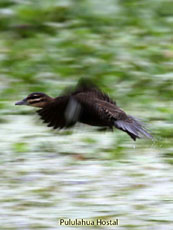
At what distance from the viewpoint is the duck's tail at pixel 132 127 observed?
247 inches

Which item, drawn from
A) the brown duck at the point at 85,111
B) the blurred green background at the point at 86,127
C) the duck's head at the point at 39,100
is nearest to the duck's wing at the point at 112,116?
the brown duck at the point at 85,111

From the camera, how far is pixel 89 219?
5285mm

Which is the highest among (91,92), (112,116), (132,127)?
(91,92)

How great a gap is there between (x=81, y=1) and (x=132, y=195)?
17.0 ft

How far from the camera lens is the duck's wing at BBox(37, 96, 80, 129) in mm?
5977

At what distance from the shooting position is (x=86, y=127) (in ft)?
24.1

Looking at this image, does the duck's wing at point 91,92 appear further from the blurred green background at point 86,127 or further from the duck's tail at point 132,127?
the blurred green background at point 86,127

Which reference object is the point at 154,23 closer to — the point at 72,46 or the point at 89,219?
the point at 72,46

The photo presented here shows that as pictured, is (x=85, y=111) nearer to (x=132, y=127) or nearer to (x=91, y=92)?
(x=91, y=92)

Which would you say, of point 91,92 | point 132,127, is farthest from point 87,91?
point 132,127

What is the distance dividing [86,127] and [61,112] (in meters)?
1.31

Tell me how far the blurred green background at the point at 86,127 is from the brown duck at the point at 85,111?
32 cm

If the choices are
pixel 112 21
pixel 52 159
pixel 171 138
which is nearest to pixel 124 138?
pixel 171 138

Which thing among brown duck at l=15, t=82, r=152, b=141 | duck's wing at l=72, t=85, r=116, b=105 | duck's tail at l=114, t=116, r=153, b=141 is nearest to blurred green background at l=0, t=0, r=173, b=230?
duck's tail at l=114, t=116, r=153, b=141
